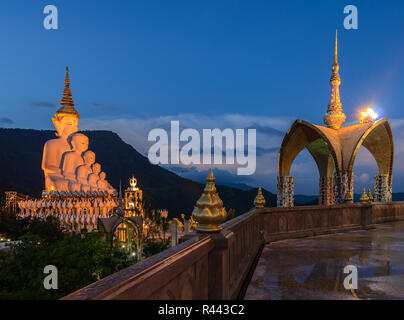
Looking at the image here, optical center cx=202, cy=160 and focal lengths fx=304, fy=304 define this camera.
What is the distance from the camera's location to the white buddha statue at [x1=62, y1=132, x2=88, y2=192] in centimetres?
4406

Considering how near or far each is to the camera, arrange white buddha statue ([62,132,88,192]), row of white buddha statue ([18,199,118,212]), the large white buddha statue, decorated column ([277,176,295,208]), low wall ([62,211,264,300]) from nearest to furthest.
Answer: low wall ([62,211,264,300]) < decorated column ([277,176,295,208]) < row of white buddha statue ([18,199,118,212]) < the large white buddha statue < white buddha statue ([62,132,88,192])

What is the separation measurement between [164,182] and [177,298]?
131 meters

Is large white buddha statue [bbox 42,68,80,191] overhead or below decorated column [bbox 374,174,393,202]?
overhead

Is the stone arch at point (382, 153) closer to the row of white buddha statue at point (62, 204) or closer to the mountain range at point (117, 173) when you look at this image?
the row of white buddha statue at point (62, 204)

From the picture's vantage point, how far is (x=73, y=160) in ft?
147

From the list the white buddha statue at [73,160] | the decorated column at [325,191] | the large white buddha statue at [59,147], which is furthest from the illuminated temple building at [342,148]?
the large white buddha statue at [59,147]

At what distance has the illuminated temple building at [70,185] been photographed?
37.6 m

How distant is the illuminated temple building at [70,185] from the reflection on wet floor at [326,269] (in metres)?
31.6

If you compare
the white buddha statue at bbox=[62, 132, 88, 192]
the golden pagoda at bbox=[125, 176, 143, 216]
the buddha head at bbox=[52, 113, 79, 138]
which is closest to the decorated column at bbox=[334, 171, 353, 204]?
the golden pagoda at bbox=[125, 176, 143, 216]

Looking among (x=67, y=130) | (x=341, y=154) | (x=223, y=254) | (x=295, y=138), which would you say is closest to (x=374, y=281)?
(x=223, y=254)

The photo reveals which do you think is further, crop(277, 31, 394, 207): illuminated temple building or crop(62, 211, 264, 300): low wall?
crop(277, 31, 394, 207): illuminated temple building

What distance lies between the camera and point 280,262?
680cm

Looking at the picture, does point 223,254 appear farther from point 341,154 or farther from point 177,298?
point 341,154

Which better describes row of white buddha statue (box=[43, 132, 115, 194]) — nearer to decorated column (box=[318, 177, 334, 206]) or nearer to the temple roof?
decorated column (box=[318, 177, 334, 206])
